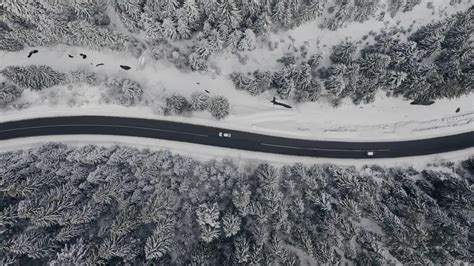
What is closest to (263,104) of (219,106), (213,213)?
(219,106)

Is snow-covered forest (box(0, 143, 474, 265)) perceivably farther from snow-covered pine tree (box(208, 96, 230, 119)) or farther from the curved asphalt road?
snow-covered pine tree (box(208, 96, 230, 119))

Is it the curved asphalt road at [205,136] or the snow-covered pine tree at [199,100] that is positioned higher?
the snow-covered pine tree at [199,100]

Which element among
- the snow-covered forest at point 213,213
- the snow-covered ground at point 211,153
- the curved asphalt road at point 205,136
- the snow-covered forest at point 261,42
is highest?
the snow-covered forest at point 261,42

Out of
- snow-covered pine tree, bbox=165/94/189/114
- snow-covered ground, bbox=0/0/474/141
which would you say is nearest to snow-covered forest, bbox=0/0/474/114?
snow-covered pine tree, bbox=165/94/189/114

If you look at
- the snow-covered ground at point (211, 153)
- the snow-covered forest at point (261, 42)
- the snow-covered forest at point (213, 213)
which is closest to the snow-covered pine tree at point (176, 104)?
the snow-covered forest at point (261, 42)

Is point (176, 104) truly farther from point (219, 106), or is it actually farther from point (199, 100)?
point (219, 106)

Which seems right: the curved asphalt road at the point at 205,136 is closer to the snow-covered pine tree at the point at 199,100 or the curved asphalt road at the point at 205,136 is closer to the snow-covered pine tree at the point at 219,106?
the snow-covered pine tree at the point at 219,106
